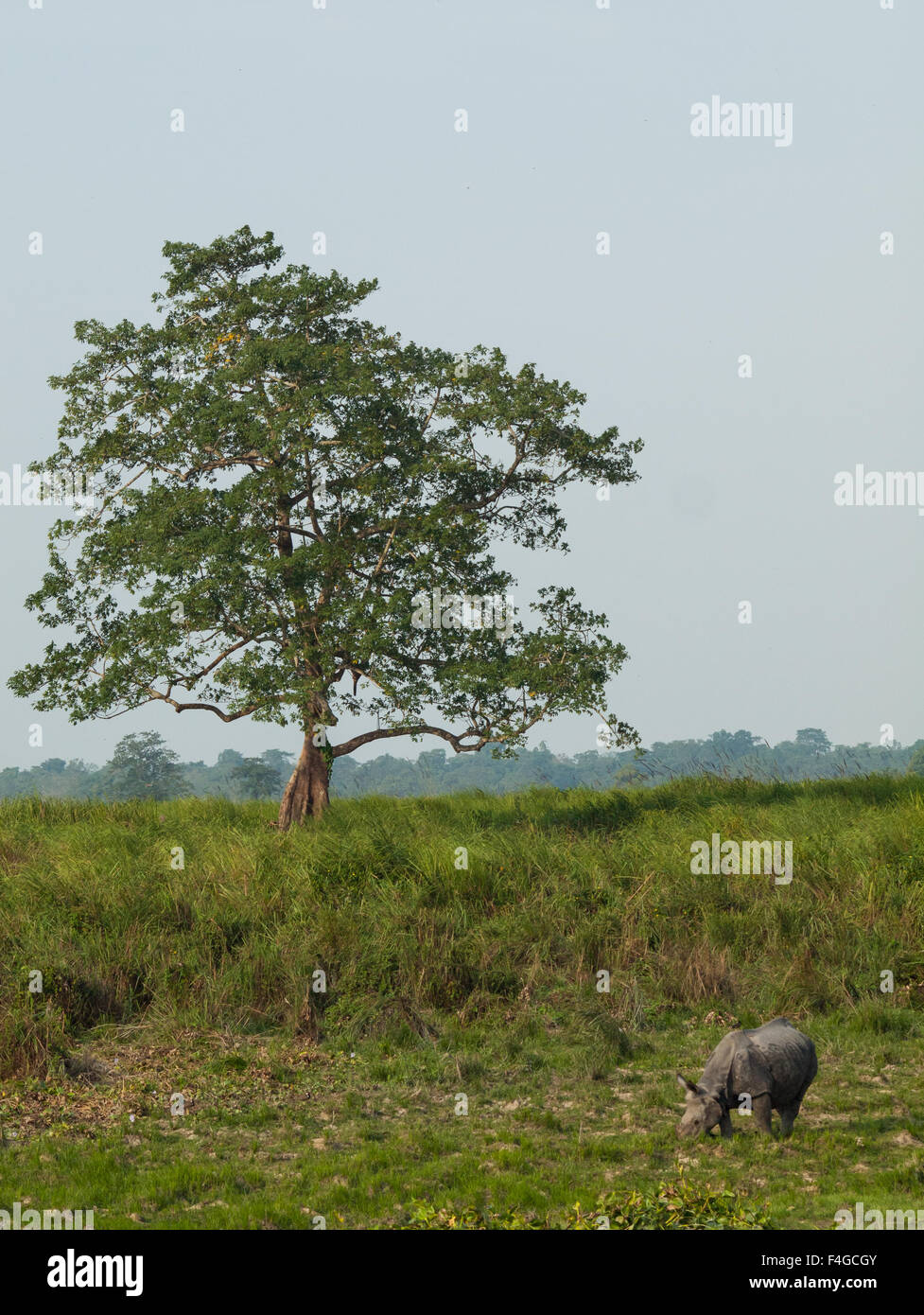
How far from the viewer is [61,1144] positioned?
33.6 feet

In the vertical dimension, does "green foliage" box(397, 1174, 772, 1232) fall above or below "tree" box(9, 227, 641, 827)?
below

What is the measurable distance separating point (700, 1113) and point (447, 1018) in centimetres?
395

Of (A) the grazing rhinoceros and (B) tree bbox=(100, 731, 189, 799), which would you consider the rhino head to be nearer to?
(A) the grazing rhinoceros

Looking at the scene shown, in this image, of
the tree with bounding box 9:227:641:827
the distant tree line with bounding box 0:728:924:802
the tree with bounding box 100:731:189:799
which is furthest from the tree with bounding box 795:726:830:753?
the tree with bounding box 9:227:641:827

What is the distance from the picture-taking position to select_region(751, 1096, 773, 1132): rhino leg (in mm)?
9875

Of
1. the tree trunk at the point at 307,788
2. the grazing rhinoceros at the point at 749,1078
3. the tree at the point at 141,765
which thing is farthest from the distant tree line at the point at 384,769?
the grazing rhinoceros at the point at 749,1078

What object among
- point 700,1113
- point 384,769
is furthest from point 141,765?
point 700,1113

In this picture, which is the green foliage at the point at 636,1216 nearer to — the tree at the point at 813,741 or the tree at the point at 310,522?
the tree at the point at 310,522

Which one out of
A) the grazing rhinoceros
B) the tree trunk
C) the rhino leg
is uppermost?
the tree trunk

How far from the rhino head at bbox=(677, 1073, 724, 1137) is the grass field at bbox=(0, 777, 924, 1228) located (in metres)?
0.20

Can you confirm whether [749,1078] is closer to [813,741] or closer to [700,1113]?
[700,1113]

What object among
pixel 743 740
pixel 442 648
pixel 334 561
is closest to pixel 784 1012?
pixel 442 648

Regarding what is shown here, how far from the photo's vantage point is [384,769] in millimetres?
81688

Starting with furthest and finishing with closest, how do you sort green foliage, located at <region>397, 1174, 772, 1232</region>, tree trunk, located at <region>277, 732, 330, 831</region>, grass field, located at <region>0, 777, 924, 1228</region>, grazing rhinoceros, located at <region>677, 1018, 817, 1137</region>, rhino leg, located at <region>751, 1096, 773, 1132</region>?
tree trunk, located at <region>277, 732, 330, 831</region> → rhino leg, located at <region>751, 1096, 773, 1132</region> → grazing rhinoceros, located at <region>677, 1018, 817, 1137</region> → grass field, located at <region>0, 777, 924, 1228</region> → green foliage, located at <region>397, 1174, 772, 1232</region>
